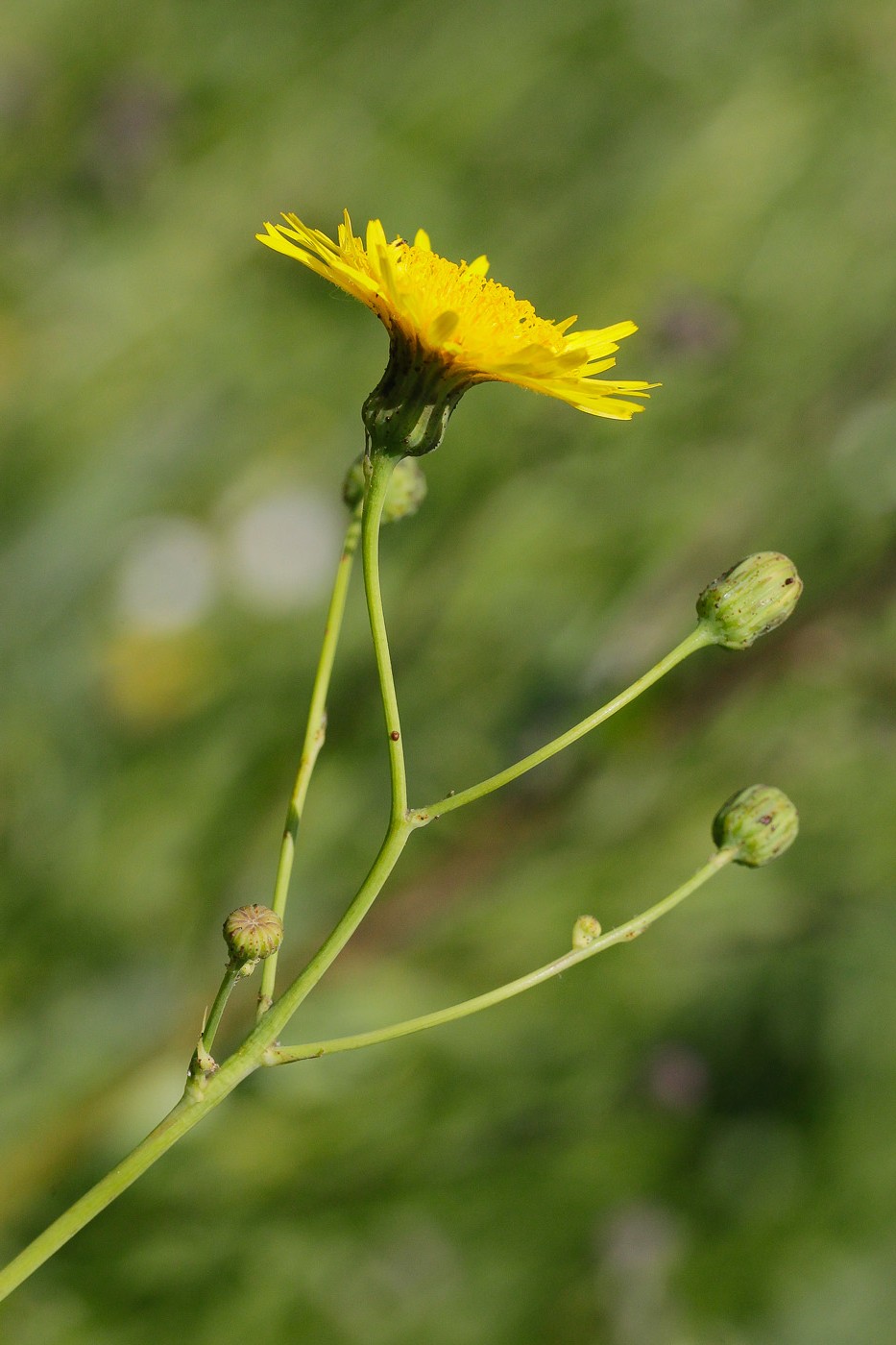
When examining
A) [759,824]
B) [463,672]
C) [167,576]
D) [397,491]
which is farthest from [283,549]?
[759,824]

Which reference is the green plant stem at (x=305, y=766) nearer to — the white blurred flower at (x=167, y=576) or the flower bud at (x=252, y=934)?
the flower bud at (x=252, y=934)

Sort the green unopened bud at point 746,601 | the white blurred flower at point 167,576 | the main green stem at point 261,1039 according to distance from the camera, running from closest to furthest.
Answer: the main green stem at point 261,1039, the green unopened bud at point 746,601, the white blurred flower at point 167,576

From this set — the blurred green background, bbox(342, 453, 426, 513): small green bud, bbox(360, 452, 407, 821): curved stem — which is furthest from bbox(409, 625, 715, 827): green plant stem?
the blurred green background

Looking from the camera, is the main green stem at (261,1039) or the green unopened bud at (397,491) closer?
the main green stem at (261,1039)

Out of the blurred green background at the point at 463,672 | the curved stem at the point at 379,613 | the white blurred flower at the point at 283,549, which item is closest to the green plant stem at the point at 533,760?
the curved stem at the point at 379,613

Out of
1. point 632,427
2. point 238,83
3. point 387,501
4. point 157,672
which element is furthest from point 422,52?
point 387,501

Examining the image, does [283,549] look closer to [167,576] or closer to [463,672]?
[167,576]
